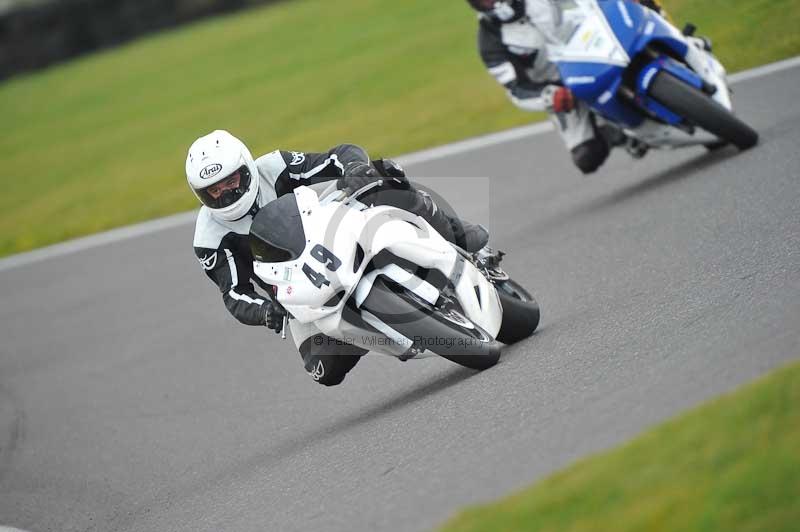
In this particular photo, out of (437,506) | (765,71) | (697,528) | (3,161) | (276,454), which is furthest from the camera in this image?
(3,161)

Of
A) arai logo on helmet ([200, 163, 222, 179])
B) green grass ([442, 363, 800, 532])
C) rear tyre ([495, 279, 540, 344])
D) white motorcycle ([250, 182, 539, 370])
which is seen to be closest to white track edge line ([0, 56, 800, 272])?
rear tyre ([495, 279, 540, 344])

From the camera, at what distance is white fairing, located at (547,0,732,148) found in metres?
9.24

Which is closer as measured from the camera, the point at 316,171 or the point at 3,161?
the point at 316,171

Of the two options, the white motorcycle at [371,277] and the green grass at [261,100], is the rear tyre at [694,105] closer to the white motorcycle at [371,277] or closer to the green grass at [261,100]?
the white motorcycle at [371,277]

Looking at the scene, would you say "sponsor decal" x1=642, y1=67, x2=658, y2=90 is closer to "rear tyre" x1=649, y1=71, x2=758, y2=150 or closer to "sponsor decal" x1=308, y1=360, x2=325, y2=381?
"rear tyre" x1=649, y1=71, x2=758, y2=150

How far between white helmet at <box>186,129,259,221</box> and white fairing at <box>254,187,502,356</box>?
450 millimetres

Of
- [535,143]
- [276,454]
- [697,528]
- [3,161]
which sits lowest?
[3,161]

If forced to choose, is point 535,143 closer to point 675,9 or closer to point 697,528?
point 675,9

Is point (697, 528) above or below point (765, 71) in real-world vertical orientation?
above

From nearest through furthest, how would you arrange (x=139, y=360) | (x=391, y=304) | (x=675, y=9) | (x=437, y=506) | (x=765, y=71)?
(x=437, y=506) < (x=391, y=304) < (x=139, y=360) < (x=765, y=71) < (x=675, y=9)

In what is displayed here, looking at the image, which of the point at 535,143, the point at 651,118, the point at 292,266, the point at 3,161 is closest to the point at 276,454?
the point at 292,266

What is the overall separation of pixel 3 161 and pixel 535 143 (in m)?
12.8

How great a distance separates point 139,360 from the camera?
1012 cm

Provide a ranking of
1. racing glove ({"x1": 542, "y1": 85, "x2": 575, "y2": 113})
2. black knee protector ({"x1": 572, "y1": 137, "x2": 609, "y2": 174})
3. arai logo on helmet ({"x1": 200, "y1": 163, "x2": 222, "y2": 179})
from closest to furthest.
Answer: arai logo on helmet ({"x1": 200, "y1": 163, "x2": 222, "y2": 179}) → racing glove ({"x1": 542, "y1": 85, "x2": 575, "y2": 113}) → black knee protector ({"x1": 572, "y1": 137, "x2": 609, "y2": 174})
